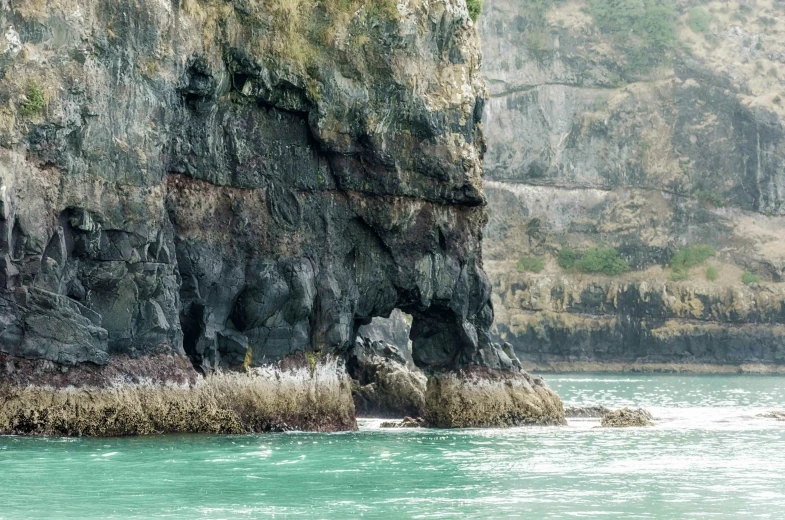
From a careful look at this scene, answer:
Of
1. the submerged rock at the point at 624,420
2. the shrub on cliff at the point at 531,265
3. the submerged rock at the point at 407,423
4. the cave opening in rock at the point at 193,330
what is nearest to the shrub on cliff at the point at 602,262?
the shrub on cliff at the point at 531,265

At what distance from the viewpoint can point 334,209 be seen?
4331cm

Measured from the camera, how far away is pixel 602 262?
397ft

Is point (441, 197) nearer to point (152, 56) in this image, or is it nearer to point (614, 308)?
point (152, 56)

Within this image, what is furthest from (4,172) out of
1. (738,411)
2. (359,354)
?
(738,411)

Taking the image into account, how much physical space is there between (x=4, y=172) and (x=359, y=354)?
19.6m

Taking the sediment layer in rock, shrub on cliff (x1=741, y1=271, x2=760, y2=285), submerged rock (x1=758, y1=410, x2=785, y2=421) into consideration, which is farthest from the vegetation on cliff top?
the sediment layer in rock

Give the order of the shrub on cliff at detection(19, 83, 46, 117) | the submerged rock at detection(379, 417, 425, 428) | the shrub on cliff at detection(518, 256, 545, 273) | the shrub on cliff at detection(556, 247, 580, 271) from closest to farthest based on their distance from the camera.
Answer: the shrub on cliff at detection(19, 83, 46, 117) < the submerged rock at detection(379, 417, 425, 428) < the shrub on cliff at detection(556, 247, 580, 271) < the shrub on cliff at detection(518, 256, 545, 273)

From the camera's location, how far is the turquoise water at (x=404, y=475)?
25.9m

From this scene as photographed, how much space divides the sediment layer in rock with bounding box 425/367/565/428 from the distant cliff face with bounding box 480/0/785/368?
6936cm

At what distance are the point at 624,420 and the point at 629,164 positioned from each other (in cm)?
8213

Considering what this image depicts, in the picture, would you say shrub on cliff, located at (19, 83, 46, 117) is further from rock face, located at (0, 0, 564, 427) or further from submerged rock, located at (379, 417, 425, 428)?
submerged rock, located at (379, 417, 425, 428)

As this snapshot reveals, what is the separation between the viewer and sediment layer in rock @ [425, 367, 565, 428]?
146ft

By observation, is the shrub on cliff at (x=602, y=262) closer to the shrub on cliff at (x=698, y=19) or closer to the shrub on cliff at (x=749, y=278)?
the shrub on cliff at (x=749, y=278)

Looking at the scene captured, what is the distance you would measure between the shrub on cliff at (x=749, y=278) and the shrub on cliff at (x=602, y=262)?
31.6 feet
